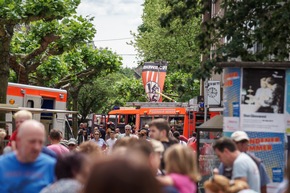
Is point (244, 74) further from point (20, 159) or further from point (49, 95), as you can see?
point (49, 95)

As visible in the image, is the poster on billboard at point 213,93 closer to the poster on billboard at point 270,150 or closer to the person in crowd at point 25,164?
the poster on billboard at point 270,150

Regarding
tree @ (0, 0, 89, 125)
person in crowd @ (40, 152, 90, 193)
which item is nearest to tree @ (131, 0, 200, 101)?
tree @ (0, 0, 89, 125)

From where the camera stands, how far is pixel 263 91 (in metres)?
11.9

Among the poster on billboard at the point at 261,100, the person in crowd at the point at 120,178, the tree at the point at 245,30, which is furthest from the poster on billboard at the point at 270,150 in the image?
the person in crowd at the point at 120,178

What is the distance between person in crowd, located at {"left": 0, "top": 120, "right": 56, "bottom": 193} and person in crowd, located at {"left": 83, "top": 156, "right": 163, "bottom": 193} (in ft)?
12.4

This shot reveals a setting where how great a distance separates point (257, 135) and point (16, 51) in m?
21.7

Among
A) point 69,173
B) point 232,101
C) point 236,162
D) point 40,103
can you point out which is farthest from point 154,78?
point 69,173

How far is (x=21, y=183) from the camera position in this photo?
6602mm

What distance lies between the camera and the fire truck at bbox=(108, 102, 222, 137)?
34531 mm

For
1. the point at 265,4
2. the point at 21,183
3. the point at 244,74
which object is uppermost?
the point at 265,4

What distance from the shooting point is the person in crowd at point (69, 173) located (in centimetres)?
586

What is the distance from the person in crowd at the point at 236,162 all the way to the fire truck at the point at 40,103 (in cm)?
1155

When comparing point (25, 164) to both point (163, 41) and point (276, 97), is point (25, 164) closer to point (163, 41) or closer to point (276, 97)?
point (276, 97)

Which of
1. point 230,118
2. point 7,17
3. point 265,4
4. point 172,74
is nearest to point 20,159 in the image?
point 230,118
